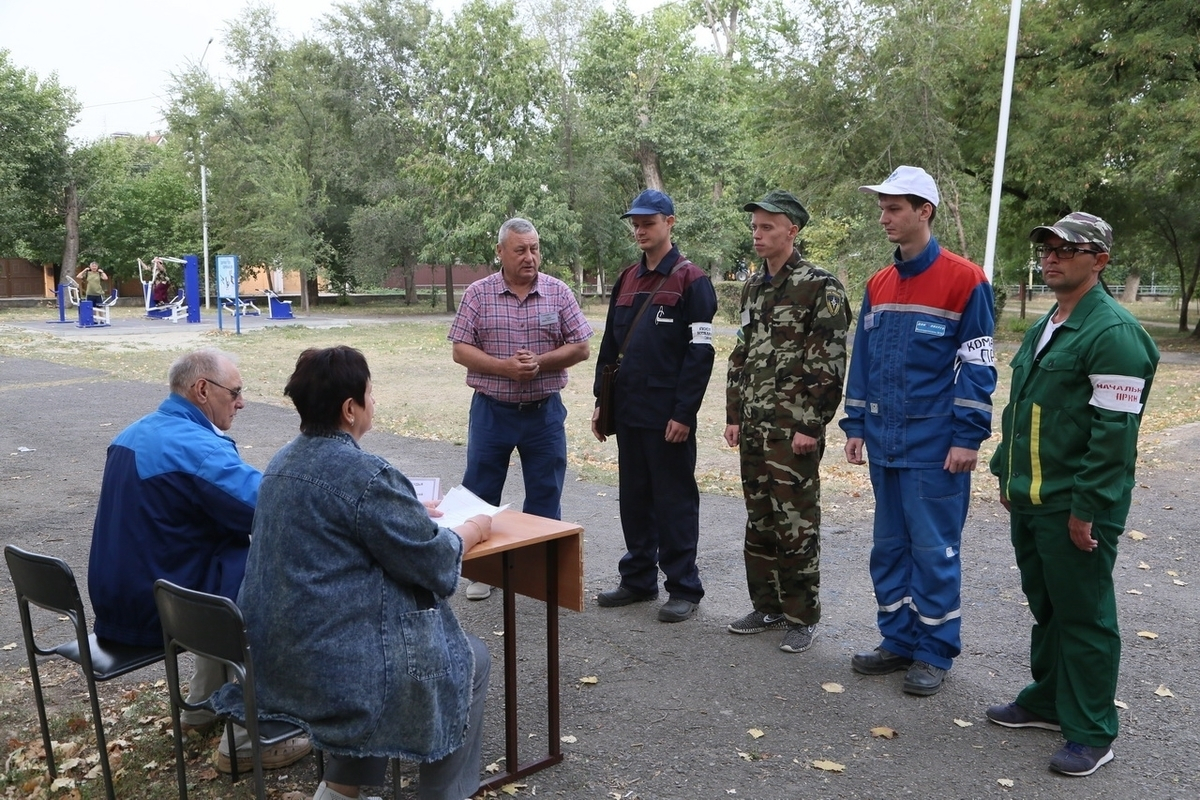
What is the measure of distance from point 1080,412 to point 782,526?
1508 mm

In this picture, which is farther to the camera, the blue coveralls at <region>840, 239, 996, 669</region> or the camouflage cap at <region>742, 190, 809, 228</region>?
the camouflage cap at <region>742, 190, 809, 228</region>

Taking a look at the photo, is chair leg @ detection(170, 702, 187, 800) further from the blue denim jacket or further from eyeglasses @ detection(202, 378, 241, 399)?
eyeglasses @ detection(202, 378, 241, 399)

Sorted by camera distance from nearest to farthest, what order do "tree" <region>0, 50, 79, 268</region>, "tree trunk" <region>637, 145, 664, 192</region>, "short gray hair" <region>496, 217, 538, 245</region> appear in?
"short gray hair" <region>496, 217, 538, 245</region>, "tree trunk" <region>637, 145, 664, 192</region>, "tree" <region>0, 50, 79, 268</region>

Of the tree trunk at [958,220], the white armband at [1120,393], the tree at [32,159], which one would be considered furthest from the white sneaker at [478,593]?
the tree at [32,159]

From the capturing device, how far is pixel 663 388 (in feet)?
16.2

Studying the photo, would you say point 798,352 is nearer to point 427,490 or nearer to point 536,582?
point 536,582

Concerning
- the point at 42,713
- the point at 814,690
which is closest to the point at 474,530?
the point at 42,713

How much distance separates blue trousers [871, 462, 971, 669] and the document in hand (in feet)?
5.53

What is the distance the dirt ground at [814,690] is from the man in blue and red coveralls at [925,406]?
16.0 inches

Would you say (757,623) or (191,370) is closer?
(191,370)

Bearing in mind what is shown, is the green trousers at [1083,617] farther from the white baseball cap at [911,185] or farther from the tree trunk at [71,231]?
the tree trunk at [71,231]

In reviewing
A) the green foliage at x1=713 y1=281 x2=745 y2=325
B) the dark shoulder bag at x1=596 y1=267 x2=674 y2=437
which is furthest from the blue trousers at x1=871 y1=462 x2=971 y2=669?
the green foliage at x1=713 y1=281 x2=745 y2=325

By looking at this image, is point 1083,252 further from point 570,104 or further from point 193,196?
point 193,196

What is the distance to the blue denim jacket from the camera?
265 centimetres
